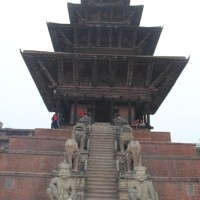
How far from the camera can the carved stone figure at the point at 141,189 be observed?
10.1m

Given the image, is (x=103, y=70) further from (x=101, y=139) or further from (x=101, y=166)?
(x=101, y=166)

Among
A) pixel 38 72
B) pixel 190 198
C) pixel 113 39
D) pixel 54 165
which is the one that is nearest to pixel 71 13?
pixel 113 39

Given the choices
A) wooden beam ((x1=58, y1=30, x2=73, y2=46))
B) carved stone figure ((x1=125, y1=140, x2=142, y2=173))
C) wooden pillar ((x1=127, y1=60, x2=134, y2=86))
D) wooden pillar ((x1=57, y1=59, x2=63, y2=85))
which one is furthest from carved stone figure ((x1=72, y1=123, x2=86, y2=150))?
wooden beam ((x1=58, y1=30, x2=73, y2=46))

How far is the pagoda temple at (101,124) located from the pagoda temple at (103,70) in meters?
0.06

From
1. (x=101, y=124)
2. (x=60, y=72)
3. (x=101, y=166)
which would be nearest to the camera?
(x=101, y=166)

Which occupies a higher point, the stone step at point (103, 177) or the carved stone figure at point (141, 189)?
the stone step at point (103, 177)

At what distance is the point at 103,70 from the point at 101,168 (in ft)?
31.1

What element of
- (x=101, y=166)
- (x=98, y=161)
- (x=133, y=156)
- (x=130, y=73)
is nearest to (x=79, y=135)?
(x=98, y=161)

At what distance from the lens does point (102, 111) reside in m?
23.5

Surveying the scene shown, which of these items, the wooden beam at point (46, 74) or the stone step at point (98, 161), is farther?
the wooden beam at point (46, 74)

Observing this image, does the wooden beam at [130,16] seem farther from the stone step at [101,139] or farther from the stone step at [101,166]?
the stone step at [101,166]

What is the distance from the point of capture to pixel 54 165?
46.1 ft

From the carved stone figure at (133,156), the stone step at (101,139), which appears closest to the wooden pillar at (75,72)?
the stone step at (101,139)

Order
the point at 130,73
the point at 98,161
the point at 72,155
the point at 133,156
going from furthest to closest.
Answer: the point at 130,73, the point at 98,161, the point at 72,155, the point at 133,156
